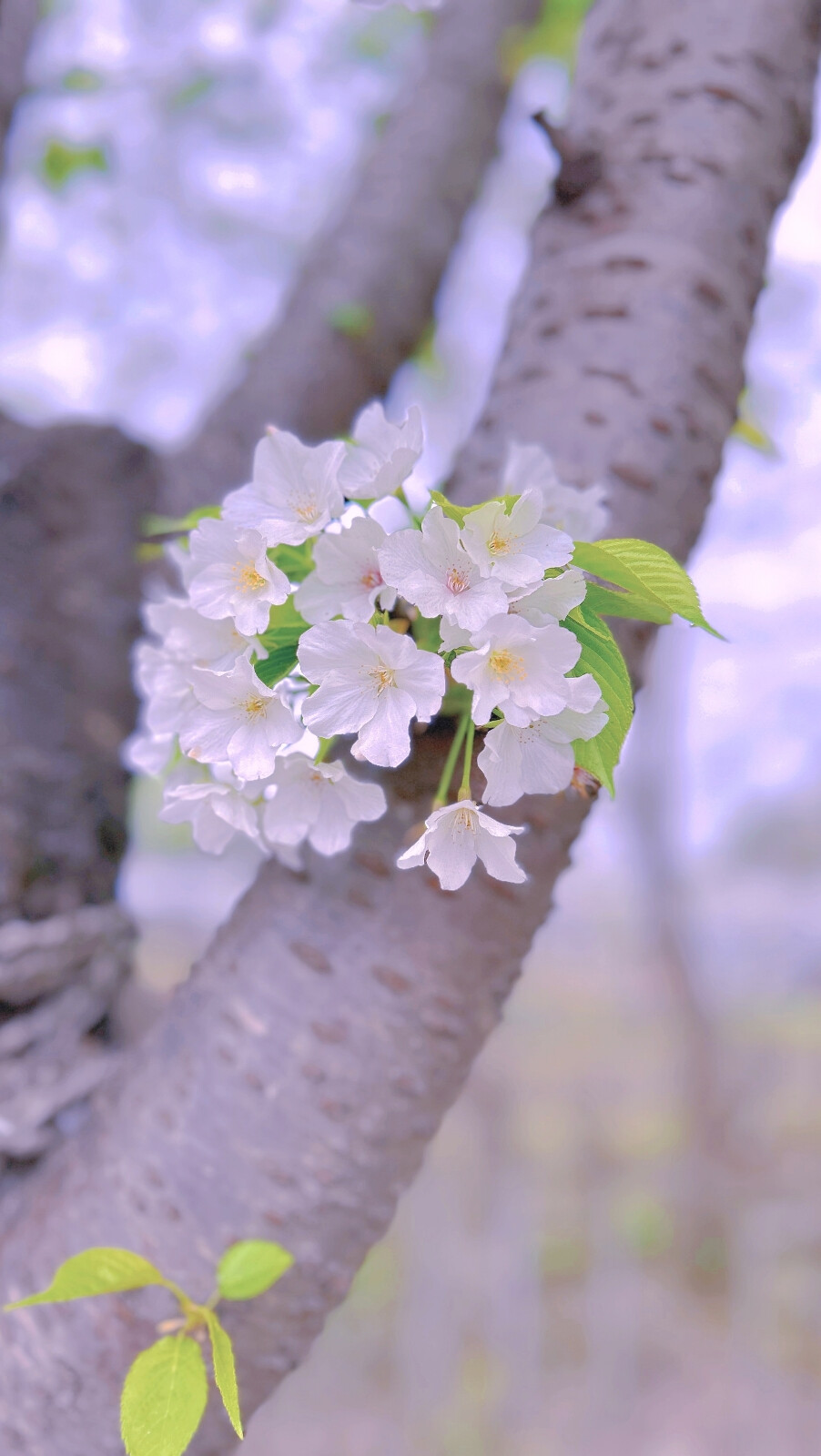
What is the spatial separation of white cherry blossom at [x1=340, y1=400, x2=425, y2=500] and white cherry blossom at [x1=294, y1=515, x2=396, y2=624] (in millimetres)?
26

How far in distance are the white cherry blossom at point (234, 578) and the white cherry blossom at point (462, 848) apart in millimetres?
99

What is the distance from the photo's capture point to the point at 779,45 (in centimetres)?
59

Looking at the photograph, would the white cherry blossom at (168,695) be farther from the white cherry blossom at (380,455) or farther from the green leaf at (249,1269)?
the green leaf at (249,1269)

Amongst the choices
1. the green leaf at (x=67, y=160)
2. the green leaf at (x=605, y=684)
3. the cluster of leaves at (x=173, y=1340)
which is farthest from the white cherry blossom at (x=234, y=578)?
the green leaf at (x=67, y=160)

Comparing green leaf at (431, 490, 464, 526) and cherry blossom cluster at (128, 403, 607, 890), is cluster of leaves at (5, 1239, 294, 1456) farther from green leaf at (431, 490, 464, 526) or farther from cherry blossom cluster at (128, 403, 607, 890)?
green leaf at (431, 490, 464, 526)

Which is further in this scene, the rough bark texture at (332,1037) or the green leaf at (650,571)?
the rough bark texture at (332,1037)

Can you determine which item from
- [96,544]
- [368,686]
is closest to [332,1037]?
[368,686]

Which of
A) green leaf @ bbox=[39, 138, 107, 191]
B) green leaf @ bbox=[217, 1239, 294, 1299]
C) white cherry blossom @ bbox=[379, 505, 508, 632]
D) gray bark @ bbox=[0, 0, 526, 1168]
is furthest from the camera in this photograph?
green leaf @ bbox=[39, 138, 107, 191]

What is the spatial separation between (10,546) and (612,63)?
59 centimetres

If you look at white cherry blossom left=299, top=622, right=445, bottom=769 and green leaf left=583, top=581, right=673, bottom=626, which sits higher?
green leaf left=583, top=581, right=673, bottom=626

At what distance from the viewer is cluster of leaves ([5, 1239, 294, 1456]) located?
335mm

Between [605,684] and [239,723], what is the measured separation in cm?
14

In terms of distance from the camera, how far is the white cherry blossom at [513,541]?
287 mm

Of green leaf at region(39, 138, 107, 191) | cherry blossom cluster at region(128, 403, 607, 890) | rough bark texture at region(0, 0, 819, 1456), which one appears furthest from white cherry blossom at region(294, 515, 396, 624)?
green leaf at region(39, 138, 107, 191)
